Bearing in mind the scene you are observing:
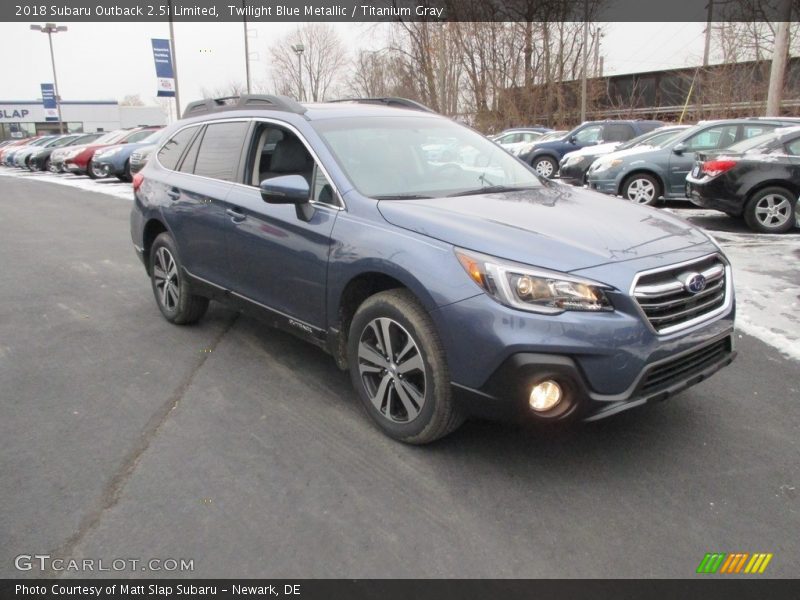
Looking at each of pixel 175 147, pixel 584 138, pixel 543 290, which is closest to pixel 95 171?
pixel 584 138

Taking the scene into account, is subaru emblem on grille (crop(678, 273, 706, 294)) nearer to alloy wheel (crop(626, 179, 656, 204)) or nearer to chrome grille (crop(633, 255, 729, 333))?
chrome grille (crop(633, 255, 729, 333))

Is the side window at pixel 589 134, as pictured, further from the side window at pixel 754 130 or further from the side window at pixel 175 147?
the side window at pixel 175 147

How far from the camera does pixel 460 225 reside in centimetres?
297

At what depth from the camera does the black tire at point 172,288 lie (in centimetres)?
499

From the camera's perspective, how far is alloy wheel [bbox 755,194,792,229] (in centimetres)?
843

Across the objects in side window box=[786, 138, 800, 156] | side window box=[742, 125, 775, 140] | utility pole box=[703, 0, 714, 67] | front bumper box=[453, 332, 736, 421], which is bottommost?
front bumper box=[453, 332, 736, 421]

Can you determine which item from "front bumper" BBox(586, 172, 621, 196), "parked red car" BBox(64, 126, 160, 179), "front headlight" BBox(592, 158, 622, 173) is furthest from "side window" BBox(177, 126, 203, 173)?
"parked red car" BBox(64, 126, 160, 179)

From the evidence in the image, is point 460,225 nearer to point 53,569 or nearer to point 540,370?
point 540,370

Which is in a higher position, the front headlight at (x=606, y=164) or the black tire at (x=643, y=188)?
the front headlight at (x=606, y=164)

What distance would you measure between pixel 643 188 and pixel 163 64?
59.4 ft

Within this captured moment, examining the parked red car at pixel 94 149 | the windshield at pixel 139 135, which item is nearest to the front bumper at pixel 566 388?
the parked red car at pixel 94 149

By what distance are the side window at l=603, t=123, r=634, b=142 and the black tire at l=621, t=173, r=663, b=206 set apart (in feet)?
16.4

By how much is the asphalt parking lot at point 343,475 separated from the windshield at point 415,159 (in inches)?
52.9

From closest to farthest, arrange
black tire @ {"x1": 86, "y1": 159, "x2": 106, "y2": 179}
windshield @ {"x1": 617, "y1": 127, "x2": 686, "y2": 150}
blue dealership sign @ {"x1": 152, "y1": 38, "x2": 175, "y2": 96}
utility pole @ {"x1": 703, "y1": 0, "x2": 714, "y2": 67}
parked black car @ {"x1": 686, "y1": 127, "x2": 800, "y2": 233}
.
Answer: parked black car @ {"x1": 686, "y1": 127, "x2": 800, "y2": 233} < windshield @ {"x1": 617, "y1": 127, "x2": 686, "y2": 150} < black tire @ {"x1": 86, "y1": 159, "x2": 106, "y2": 179} < blue dealership sign @ {"x1": 152, "y1": 38, "x2": 175, "y2": 96} < utility pole @ {"x1": 703, "y1": 0, "x2": 714, "y2": 67}
